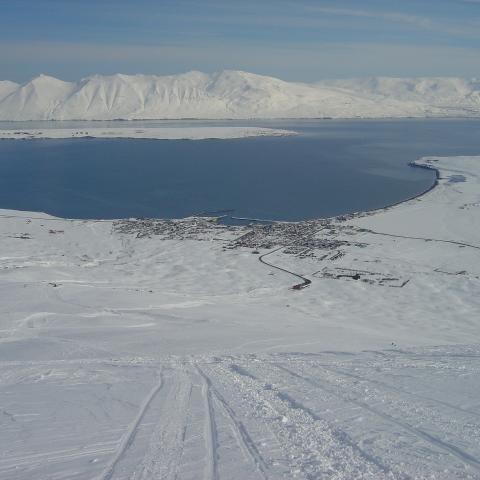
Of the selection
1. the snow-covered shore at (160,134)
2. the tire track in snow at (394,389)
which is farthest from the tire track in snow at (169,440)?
the snow-covered shore at (160,134)

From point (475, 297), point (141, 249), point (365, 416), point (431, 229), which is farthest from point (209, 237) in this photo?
point (365, 416)

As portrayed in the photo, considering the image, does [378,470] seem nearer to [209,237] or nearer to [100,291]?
[100,291]

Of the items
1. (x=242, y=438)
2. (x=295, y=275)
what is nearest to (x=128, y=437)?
(x=242, y=438)

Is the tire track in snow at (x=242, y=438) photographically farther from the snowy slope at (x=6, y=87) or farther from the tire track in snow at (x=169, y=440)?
the snowy slope at (x=6, y=87)

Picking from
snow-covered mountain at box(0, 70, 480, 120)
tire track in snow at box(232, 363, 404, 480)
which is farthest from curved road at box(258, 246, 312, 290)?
snow-covered mountain at box(0, 70, 480, 120)

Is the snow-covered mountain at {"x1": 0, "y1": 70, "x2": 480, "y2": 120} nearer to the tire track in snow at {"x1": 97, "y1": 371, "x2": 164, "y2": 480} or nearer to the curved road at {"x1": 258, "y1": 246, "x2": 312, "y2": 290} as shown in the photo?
the curved road at {"x1": 258, "y1": 246, "x2": 312, "y2": 290}

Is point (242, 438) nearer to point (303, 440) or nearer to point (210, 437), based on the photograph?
point (210, 437)
